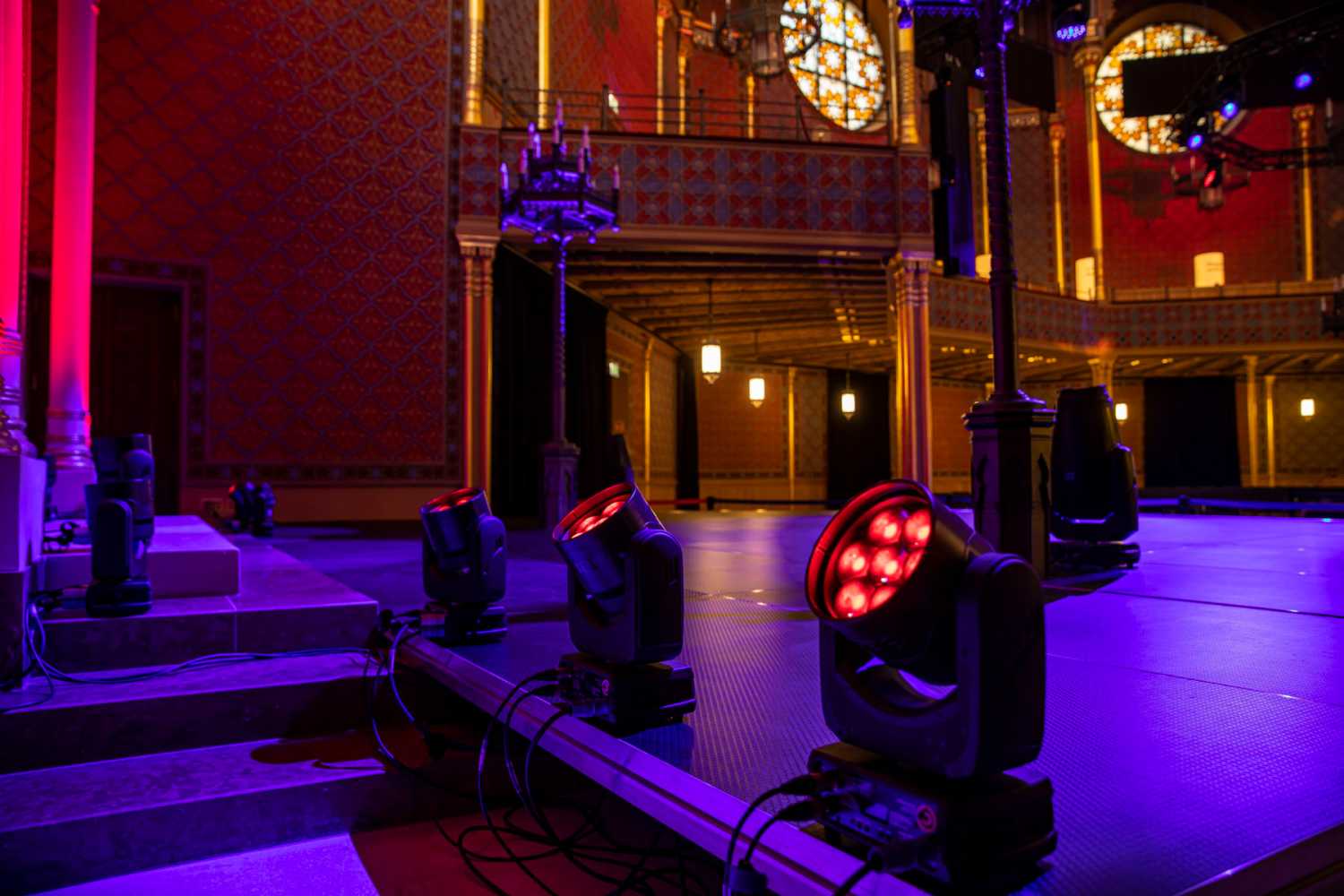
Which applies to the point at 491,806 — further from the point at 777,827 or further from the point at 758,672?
the point at 777,827

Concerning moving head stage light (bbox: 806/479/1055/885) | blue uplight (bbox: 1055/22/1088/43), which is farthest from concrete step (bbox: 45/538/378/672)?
blue uplight (bbox: 1055/22/1088/43)

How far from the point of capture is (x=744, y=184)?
11.0 m

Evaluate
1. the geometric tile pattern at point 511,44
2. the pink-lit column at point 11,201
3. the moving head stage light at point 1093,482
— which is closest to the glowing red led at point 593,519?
the pink-lit column at point 11,201

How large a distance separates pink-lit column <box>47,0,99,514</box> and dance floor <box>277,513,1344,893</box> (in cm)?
245

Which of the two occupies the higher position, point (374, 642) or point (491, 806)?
point (374, 642)

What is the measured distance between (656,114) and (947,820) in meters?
16.0

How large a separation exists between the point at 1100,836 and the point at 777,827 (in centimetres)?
48

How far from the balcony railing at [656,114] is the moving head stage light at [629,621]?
7529 mm

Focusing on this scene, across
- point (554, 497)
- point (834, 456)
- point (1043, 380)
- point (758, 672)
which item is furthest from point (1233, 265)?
point (758, 672)

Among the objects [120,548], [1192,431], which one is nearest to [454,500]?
[120,548]

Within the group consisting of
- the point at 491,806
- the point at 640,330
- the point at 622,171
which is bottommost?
the point at 491,806

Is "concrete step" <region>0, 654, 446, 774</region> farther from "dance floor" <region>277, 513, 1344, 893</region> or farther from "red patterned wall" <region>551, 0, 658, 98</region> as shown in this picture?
"red patterned wall" <region>551, 0, 658, 98</region>

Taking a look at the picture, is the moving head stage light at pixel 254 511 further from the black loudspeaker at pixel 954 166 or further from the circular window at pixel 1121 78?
the circular window at pixel 1121 78

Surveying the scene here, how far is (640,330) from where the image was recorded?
648 inches
